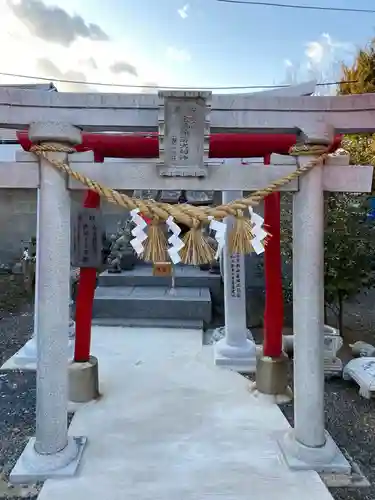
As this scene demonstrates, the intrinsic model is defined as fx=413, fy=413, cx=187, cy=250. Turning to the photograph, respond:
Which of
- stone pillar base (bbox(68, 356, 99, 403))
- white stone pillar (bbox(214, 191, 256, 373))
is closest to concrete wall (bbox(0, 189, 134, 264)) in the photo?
white stone pillar (bbox(214, 191, 256, 373))

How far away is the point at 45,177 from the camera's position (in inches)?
92.7

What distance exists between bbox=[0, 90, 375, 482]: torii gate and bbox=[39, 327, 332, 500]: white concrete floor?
179 millimetres

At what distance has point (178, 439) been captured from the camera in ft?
9.20

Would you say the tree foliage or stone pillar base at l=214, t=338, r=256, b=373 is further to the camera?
the tree foliage

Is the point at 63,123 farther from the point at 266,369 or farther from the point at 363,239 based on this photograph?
the point at 363,239

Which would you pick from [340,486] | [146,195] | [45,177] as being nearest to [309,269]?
[340,486]

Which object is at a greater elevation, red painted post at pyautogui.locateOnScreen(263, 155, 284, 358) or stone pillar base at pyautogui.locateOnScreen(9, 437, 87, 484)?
red painted post at pyautogui.locateOnScreen(263, 155, 284, 358)

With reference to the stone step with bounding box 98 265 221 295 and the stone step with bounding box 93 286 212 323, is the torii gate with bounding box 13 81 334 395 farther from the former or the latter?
the stone step with bounding box 98 265 221 295

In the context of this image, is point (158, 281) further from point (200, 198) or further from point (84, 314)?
point (84, 314)

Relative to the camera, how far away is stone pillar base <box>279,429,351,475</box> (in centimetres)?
243

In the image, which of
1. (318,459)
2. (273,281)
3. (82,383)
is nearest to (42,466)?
(82,383)

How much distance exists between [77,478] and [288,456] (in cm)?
126

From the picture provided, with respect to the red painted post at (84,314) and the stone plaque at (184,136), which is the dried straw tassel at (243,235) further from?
the red painted post at (84,314)

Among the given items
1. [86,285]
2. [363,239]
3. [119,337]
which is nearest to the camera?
[86,285]
